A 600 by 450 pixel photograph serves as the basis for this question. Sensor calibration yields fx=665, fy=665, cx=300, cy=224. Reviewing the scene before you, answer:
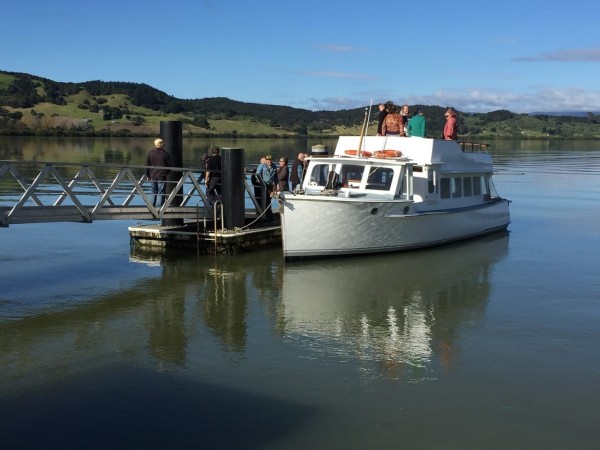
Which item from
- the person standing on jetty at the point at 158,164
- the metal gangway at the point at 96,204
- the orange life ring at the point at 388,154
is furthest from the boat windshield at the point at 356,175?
the person standing on jetty at the point at 158,164

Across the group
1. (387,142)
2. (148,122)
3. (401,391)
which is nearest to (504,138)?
(148,122)

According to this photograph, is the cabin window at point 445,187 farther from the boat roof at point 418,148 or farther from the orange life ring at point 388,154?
the orange life ring at point 388,154

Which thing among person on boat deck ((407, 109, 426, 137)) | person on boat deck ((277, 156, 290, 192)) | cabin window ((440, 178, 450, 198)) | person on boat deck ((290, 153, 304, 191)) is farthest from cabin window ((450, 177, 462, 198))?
person on boat deck ((277, 156, 290, 192))

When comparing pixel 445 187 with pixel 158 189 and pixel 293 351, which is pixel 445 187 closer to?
pixel 158 189

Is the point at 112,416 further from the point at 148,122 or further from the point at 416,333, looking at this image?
the point at 148,122

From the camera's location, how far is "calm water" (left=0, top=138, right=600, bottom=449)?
23.6ft

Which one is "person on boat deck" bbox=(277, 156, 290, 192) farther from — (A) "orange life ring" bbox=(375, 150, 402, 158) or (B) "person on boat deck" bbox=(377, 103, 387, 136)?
(A) "orange life ring" bbox=(375, 150, 402, 158)

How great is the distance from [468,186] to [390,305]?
8852 mm

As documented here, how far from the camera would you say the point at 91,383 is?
27.2ft

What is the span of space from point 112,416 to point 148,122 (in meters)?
128

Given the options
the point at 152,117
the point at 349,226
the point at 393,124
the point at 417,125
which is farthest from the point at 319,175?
the point at 152,117

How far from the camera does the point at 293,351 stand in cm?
971

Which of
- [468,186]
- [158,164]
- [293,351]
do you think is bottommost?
[293,351]

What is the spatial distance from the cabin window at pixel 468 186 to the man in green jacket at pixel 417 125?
7.35 feet
